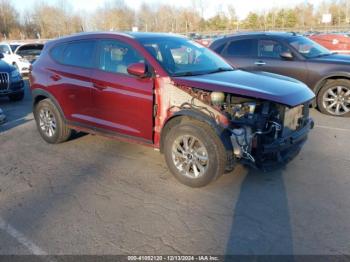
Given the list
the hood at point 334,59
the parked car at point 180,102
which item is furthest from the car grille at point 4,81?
the hood at point 334,59

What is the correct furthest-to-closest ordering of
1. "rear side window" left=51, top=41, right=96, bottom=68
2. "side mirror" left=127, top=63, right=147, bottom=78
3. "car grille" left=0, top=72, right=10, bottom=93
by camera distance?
"car grille" left=0, top=72, right=10, bottom=93
"rear side window" left=51, top=41, right=96, bottom=68
"side mirror" left=127, top=63, right=147, bottom=78

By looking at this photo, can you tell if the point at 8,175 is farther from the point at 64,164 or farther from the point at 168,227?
the point at 168,227

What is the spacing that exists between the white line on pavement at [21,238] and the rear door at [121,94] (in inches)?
74.7

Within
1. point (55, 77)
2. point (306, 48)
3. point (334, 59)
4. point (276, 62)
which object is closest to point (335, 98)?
point (334, 59)

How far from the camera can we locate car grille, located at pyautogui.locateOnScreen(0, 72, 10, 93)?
9373mm

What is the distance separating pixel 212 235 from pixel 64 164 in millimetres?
2695

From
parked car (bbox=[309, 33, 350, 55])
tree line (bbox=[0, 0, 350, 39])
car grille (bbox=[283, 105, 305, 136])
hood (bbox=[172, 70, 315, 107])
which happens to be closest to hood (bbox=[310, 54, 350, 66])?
hood (bbox=[172, 70, 315, 107])

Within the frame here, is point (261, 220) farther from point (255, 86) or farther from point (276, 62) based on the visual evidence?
point (276, 62)

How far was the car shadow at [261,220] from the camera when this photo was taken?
9.78 feet

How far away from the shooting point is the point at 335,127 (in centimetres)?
662

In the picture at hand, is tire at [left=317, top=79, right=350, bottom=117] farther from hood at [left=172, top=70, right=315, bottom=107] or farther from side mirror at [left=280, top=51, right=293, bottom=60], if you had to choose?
hood at [left=172, top=70, right=315, bottom=107]

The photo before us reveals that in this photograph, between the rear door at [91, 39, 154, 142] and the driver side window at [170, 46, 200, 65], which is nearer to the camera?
the rear door at [91, 39, 154, 142]

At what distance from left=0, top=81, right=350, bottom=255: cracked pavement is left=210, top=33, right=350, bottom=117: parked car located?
7.54 ft

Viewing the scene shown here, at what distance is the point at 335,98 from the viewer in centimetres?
747
